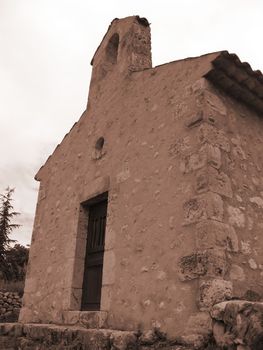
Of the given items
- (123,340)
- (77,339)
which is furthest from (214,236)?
(77,339)

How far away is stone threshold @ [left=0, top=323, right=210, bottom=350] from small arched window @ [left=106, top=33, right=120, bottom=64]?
4.32 metres

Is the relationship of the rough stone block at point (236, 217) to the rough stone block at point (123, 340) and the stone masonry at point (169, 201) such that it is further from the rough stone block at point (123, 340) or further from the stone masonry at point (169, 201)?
the rough stone block at point (123, 340)

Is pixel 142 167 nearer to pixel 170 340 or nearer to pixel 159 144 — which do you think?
pixel 159 144

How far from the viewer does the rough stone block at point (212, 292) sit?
309 centimetres

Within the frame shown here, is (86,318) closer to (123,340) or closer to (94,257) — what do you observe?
(94,257)

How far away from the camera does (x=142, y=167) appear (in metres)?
4.39

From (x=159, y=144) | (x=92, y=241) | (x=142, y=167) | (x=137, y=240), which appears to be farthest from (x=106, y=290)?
(x=159, y=144)

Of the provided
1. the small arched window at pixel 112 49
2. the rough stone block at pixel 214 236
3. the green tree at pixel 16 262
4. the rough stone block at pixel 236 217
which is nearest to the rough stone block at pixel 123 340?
the rough stone block at pixel 214 236

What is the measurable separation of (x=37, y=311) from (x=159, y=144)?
3.25 m

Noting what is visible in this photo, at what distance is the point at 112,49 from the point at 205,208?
4.14 m

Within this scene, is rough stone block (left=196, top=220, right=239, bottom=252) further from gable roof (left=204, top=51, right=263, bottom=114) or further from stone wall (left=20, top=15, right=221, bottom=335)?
gable roof (left=204, top=51, right=263, bottom=114)

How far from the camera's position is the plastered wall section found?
3.62 meters

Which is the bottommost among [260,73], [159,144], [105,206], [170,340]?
[170,340]

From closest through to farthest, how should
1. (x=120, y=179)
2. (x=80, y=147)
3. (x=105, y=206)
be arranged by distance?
(x=120, y=179)
(x=105, y=206)
(x=80, y=147)
